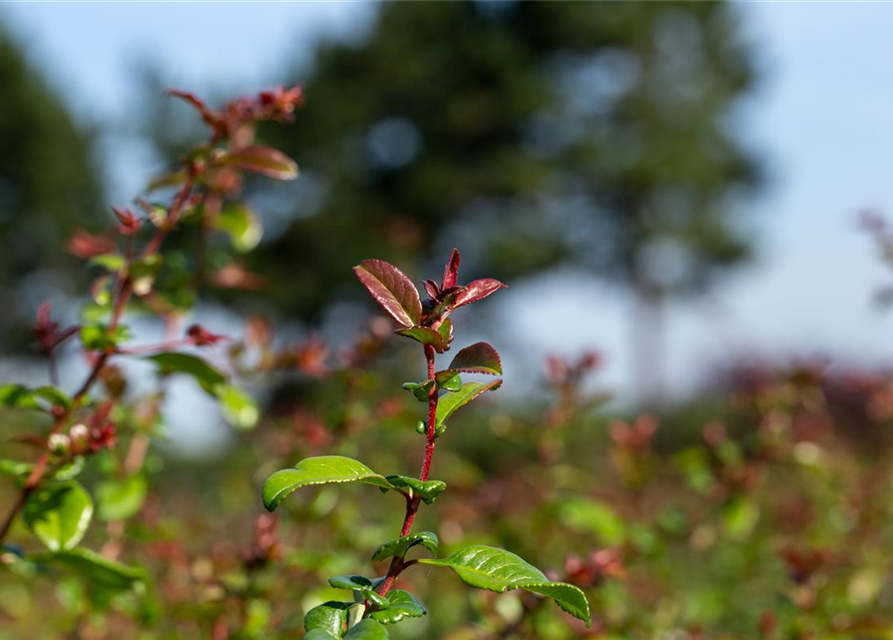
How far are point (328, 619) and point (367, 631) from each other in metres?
0.07

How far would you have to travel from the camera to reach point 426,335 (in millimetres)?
681

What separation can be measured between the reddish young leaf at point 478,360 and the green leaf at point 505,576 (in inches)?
5.3

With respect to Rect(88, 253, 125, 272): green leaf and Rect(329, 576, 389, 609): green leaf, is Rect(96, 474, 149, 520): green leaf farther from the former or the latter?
Rect(329, 576, 389, 609): green leaf

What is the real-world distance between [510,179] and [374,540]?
586 inches

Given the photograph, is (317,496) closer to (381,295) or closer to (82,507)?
(82,507)

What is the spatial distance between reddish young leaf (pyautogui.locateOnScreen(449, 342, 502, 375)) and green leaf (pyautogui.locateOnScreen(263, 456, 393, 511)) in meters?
0.10

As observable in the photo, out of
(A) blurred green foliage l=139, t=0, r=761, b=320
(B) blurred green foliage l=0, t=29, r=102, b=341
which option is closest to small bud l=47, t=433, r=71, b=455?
(A) blurred green foliage l=139, t=0, r=761, b=320

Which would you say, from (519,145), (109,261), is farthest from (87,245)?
(519,145)

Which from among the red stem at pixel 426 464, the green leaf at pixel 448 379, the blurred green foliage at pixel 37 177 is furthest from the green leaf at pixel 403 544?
the blurred green foliage at pixel 37 177

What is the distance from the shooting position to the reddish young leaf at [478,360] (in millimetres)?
711

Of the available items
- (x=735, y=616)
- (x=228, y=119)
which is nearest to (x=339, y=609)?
(x=228, y=119)

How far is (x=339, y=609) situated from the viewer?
71 centimetres

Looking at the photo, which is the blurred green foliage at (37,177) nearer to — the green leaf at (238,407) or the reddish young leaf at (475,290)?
the green leaf at (238,407)

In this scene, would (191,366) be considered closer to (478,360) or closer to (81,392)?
(81,392)
